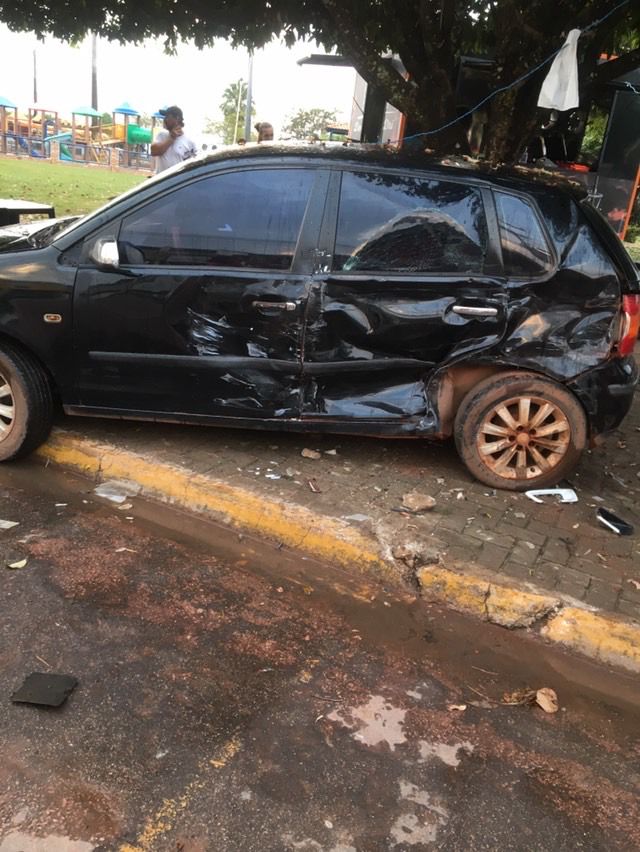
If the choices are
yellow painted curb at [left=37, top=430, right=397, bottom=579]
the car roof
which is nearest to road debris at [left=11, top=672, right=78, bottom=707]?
yellow painted curb at [left=37, top=430, right=397, bottom=579]

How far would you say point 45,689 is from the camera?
96.0 inches

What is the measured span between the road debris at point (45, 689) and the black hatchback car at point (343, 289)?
6.06ft

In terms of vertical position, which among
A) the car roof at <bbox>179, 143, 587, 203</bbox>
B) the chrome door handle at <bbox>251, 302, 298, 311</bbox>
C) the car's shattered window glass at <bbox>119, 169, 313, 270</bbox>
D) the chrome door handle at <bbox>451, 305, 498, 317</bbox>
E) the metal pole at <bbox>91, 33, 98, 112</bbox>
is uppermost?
the metal pole at <bbox>91, 33, 98, 112</bbox>

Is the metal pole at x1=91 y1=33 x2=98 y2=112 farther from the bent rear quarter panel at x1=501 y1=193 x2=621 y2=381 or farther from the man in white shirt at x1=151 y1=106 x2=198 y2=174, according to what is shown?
the bent rear quarter panel at x1=501 y1=193 x2=621 y2=381

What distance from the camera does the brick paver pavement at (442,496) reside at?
3361mm

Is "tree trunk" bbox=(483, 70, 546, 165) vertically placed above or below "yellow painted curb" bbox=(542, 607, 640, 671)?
Answer: above

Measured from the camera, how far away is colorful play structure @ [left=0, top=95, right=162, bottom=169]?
36531mm

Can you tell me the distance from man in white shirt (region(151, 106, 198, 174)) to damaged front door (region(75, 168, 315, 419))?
4.46 m

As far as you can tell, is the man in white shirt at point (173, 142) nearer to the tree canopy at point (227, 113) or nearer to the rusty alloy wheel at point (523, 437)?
the rusty alloy wheel at point (523, 437)

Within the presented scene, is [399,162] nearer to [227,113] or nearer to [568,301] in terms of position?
[568,301]

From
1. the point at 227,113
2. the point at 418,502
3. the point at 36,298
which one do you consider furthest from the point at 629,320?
the point at 227,113

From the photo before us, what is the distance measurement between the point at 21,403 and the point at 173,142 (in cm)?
491

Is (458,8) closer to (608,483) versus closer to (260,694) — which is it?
(608,483)

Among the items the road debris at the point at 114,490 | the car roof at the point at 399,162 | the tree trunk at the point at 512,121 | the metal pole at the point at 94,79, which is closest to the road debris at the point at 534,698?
the road debris at the point at 114,490
